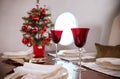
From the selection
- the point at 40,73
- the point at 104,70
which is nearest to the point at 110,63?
the point at 104,70

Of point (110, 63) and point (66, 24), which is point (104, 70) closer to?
point (110, 63)

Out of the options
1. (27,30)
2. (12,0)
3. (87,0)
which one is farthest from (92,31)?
(27,30)

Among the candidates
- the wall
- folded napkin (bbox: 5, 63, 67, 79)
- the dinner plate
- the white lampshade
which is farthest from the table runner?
the white lampshade

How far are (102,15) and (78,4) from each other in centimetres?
46

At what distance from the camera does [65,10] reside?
2719 mm

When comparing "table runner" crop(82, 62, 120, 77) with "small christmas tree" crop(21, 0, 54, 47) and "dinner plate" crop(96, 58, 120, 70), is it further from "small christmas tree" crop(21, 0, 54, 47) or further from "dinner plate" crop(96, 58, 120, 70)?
"small christmas tree" crop(21, 0, 54, 47)

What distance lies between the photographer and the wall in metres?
2.37

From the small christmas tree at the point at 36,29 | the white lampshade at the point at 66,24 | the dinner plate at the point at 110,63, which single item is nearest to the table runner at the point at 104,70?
the dinner plate at the point at 110,63

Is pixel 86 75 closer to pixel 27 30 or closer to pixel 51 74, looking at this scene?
pixel 51 74

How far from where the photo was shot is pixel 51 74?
92cm

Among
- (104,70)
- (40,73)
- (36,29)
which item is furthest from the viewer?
(36,29)

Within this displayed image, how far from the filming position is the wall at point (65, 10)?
2.37 meters

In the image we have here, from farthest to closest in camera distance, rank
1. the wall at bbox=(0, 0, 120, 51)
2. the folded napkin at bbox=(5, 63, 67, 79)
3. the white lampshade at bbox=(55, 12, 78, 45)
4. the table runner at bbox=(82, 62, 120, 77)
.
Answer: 1. the white lampshade at bbox=(55, 12, 78, 45)
2. the wall at bbox=(0, 0, 120, 51)
3. the table runner at bbox=(82, 62, 120, 77)
4. the folded napkin at bbox=(5, 63, 67, 79)

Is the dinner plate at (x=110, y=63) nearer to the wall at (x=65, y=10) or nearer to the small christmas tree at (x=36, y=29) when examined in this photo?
the small christmas tree at (x=36, y=29)
